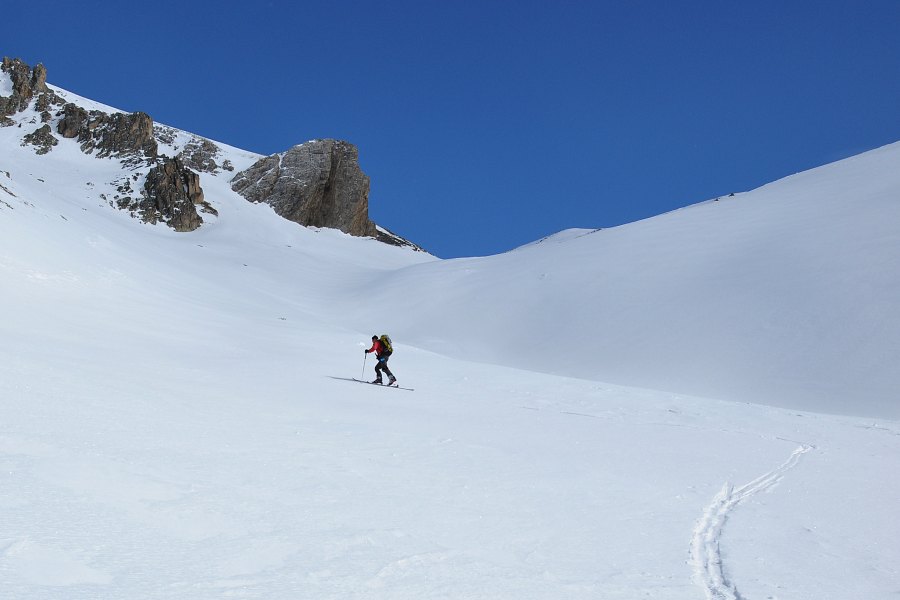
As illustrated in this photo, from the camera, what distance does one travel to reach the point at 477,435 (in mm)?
10156

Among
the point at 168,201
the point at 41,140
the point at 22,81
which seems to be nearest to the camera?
the point at 168,201

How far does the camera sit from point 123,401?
27.2ft

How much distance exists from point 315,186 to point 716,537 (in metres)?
101

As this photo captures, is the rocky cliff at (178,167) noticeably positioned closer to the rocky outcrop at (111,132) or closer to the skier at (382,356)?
the rocky outcrop at (111,132)

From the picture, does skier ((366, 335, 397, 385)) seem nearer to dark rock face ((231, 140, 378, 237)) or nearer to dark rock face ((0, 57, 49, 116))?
dark rock face ((231, 140, 378, 237))

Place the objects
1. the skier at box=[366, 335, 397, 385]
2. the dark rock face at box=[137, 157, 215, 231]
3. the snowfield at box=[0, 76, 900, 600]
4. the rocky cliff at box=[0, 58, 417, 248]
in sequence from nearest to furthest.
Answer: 1. the snowfield at box=[0, 76, 900, 600]
2. the skier at box=[366, 335, 397, 385]
3. the dark rock face at box=[137, 157, 215, 231]
4. the rocky cliff at box=[0, 58, 417, 248]

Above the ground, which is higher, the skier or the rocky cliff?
the rocky cliff

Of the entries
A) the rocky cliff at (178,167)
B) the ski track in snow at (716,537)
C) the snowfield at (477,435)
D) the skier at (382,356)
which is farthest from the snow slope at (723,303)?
the rocky cliff at (178,167)

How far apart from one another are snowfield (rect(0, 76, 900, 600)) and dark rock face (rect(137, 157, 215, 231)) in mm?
39197

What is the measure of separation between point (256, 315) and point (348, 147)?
8620 cm

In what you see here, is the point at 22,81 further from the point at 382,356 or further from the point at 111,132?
the point at 382,356

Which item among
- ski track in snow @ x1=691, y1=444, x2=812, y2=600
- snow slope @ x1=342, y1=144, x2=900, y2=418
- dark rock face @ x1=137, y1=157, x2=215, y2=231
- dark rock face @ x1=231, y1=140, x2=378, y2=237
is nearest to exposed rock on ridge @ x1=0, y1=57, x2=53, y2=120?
dark rock face @ x1=137, y1=157, x2=215, y2=231

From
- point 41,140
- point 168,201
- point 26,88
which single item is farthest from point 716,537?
point 26,88

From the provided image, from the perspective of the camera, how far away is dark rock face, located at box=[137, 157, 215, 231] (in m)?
68.6
